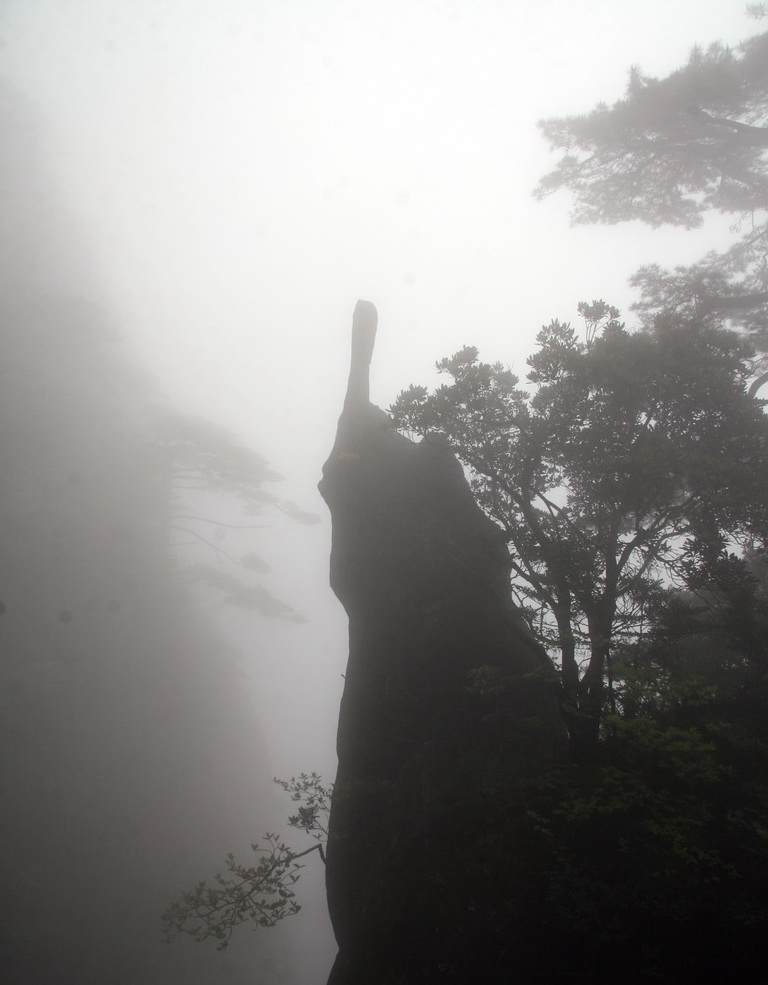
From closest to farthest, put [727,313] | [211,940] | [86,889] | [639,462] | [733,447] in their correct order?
[639,462] < [733,447] < [727,313] < [86,889] < [211,940]

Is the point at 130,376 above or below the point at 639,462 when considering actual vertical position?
above

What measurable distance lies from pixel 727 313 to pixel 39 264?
148 feet

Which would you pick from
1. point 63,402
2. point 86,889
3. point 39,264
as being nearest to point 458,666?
point 86,889

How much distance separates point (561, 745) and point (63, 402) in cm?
3445

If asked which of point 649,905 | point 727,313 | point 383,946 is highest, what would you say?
point 727,313

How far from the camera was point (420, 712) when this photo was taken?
322 inches

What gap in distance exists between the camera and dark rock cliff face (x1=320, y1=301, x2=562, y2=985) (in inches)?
227

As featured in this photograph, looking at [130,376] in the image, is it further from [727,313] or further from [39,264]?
[727,313]

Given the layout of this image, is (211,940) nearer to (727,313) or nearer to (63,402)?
(63,402)

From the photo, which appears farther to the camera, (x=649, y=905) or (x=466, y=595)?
(x=466, y=595)

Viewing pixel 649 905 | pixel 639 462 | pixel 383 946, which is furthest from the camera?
pixel 639 462

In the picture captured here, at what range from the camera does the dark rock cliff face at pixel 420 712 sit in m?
5.75

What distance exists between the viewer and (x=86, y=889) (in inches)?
819

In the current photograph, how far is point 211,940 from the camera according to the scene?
25.9 metres
